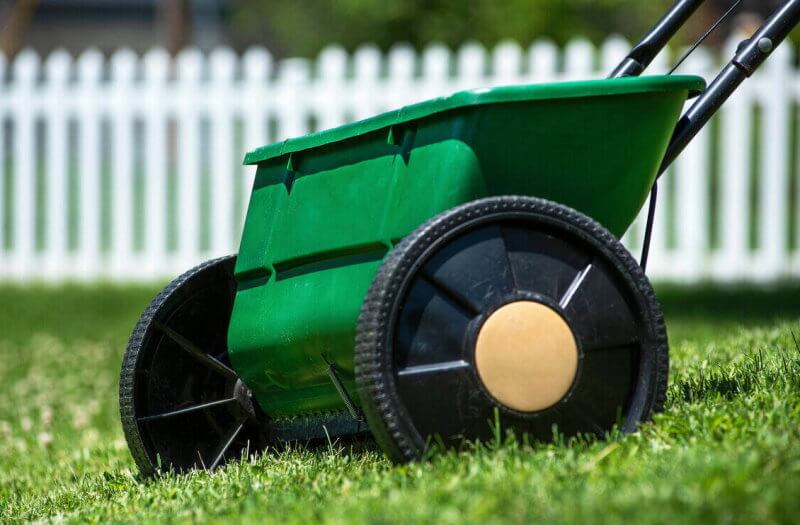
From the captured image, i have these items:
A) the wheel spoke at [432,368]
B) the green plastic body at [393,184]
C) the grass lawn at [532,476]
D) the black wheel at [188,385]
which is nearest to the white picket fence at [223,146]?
the grass lawn at [532,476]

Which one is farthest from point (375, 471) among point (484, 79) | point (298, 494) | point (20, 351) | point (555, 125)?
point (484, 79)

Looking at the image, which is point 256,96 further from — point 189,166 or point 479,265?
point 479,265

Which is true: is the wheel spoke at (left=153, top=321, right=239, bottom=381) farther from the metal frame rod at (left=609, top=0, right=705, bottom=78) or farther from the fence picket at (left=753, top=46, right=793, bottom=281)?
the fence picket at (left=753, top=46, right=793, bottom=281)

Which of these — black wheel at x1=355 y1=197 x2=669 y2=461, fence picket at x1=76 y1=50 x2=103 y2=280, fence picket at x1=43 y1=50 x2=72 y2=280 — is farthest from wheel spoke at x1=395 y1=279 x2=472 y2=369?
fence picket at x1=43 y1=50 x2=72 y2=280

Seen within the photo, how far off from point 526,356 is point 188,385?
137cm

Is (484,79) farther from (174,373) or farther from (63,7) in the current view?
(63,7)

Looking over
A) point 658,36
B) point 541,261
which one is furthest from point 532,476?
point 658,36

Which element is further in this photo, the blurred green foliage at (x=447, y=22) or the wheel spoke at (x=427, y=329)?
the blurred green foliage at (x=447, y=22)

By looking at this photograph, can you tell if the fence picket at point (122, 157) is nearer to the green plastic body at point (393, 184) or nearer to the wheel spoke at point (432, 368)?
the green plastic body at point (393, 184)

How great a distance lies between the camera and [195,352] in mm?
3656

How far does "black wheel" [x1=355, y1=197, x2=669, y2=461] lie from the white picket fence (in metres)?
6.15

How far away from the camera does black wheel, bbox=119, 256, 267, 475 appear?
3.55 meters

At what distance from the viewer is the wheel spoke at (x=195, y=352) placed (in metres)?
3.60

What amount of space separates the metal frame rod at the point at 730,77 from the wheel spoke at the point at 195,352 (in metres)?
1.45
